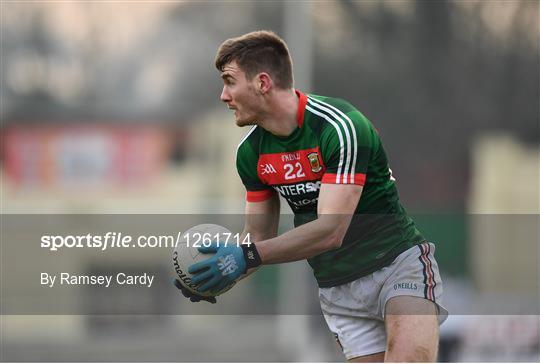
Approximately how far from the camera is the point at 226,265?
6.86 m

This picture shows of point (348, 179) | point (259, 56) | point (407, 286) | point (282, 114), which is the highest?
point (259, 56)

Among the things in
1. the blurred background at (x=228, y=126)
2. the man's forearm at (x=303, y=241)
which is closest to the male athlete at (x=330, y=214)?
the man's forearm at (x=303, y=241)


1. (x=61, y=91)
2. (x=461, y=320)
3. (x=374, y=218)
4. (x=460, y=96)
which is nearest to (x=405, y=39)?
(x=460, y=96)

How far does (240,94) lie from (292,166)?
56 centimetres

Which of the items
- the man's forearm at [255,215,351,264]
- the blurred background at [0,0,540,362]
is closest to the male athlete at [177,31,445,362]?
the man's forearm at [255,215,351,264]

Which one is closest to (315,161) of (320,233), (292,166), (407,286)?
(292,166)

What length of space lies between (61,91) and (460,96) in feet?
42.9

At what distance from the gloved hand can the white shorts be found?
2.97ft

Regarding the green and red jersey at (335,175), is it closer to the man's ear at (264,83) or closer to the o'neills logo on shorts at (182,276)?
the man's ear at (264,83)

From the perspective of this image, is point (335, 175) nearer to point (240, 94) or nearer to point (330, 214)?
point (330, 214)

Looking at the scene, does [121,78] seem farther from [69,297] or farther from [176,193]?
[69,297]

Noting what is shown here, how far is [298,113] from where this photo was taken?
7.08 metres

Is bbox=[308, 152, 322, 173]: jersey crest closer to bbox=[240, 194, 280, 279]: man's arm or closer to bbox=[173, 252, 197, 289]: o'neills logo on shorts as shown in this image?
bbox=[240, 194, 280, 279]: man's arm

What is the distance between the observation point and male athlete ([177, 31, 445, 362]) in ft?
22.6
